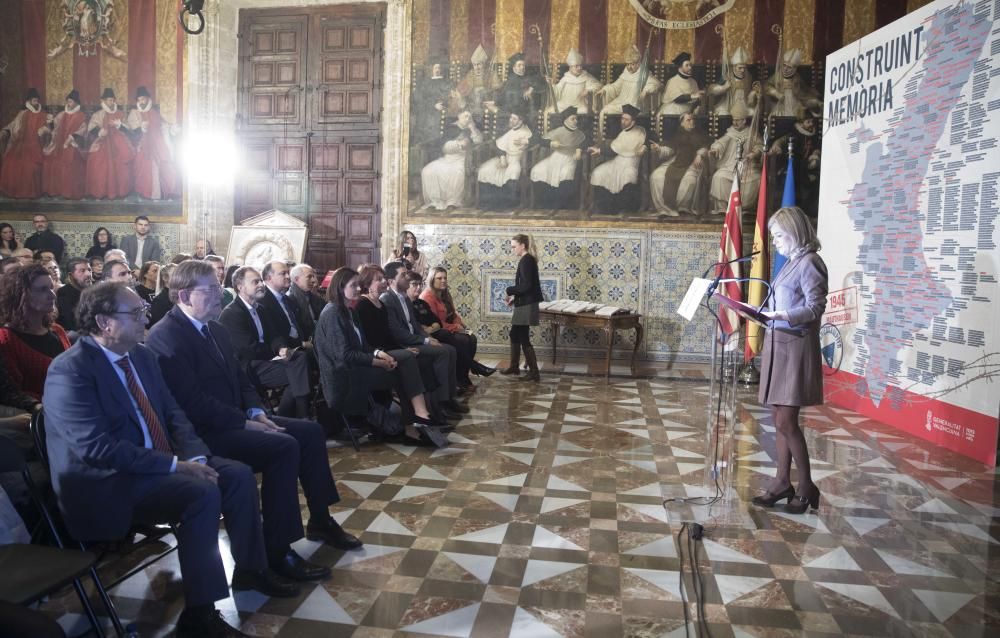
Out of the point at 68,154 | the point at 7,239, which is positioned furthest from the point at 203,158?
the point at 7,239

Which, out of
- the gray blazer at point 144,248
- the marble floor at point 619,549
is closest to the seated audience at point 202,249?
the gray blazer at point 144,248

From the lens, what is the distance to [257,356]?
584 cm

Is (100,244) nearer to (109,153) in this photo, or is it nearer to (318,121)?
(109,153)

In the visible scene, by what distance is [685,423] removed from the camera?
7.04 meters

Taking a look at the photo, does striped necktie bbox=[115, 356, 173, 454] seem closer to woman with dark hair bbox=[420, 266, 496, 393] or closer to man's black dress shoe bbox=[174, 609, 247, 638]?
man's black dress shoe bbox=[174, 609, 247, 638]

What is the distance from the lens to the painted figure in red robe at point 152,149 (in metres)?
11.7

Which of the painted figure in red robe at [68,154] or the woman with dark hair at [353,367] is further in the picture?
the painted figure in red robe at [68,154]

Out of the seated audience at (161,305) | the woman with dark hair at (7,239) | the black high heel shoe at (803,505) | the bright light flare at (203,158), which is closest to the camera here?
the black high heel shoe at (803,505)

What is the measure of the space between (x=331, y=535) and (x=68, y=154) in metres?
10.6

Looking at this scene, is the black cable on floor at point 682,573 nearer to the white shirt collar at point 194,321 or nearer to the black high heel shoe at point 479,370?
the white shirt collar at point 194,321

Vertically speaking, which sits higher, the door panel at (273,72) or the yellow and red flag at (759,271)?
the door panel at (273,72)

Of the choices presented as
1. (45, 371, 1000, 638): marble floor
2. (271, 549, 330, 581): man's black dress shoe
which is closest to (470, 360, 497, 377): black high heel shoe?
(45, 371, 1000, 638): marble floor

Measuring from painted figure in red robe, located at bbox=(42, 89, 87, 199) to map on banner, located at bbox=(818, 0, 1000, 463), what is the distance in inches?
420

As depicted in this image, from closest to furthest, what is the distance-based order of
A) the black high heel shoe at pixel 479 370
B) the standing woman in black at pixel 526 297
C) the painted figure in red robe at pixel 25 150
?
the black high heel shoe at pixel 479 370 < the standing woman in black at pixel 526 297 < the painted figure in red robe at pixel 25 150
